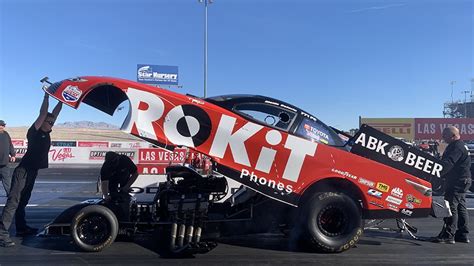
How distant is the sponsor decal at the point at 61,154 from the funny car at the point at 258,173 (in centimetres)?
1833

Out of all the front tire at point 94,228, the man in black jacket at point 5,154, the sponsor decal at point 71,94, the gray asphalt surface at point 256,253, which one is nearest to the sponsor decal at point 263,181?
the gray asphalt surface at point 256,253

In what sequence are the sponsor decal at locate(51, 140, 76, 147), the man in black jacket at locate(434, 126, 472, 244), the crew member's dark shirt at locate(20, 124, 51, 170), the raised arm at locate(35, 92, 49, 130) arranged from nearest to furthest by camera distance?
the raised arm at locate(35, 92, 49, 130), the crew member's dark shirt at locate(20, 124, 51, 170), the man in black jacket at locate(434, 126, 472, 244), the sponsor decal at locate(51, 140, 76, 147)

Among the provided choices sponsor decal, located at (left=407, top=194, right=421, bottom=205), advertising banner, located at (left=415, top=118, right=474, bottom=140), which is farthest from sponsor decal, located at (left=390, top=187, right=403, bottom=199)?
advertising banner, located at (left=415, top=118, right=474, bottom=140)

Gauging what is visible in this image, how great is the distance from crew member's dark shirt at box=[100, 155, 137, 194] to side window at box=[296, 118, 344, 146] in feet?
7.89

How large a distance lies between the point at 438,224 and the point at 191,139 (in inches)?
201

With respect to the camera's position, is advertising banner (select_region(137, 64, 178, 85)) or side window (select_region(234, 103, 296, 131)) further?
advertising banner (select_region(137, 64, 178, 85))

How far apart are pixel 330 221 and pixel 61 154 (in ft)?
66.2

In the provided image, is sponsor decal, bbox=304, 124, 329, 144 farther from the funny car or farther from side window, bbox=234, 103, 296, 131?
side window, bbox=234, 103, 296, 131

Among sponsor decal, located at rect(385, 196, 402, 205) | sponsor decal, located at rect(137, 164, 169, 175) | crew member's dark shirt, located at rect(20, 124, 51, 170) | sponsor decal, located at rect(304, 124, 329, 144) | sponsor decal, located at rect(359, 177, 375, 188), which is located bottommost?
sponsor decal, located at rect(385, 196, 402, 205)

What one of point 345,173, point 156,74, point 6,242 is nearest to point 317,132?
point 345,173

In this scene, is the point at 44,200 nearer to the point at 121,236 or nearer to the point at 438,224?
the point at 121,236

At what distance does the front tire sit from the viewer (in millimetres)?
5281

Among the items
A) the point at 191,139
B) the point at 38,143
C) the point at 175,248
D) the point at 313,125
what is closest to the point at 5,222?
the point at 38,143

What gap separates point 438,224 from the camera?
7.54 meters
